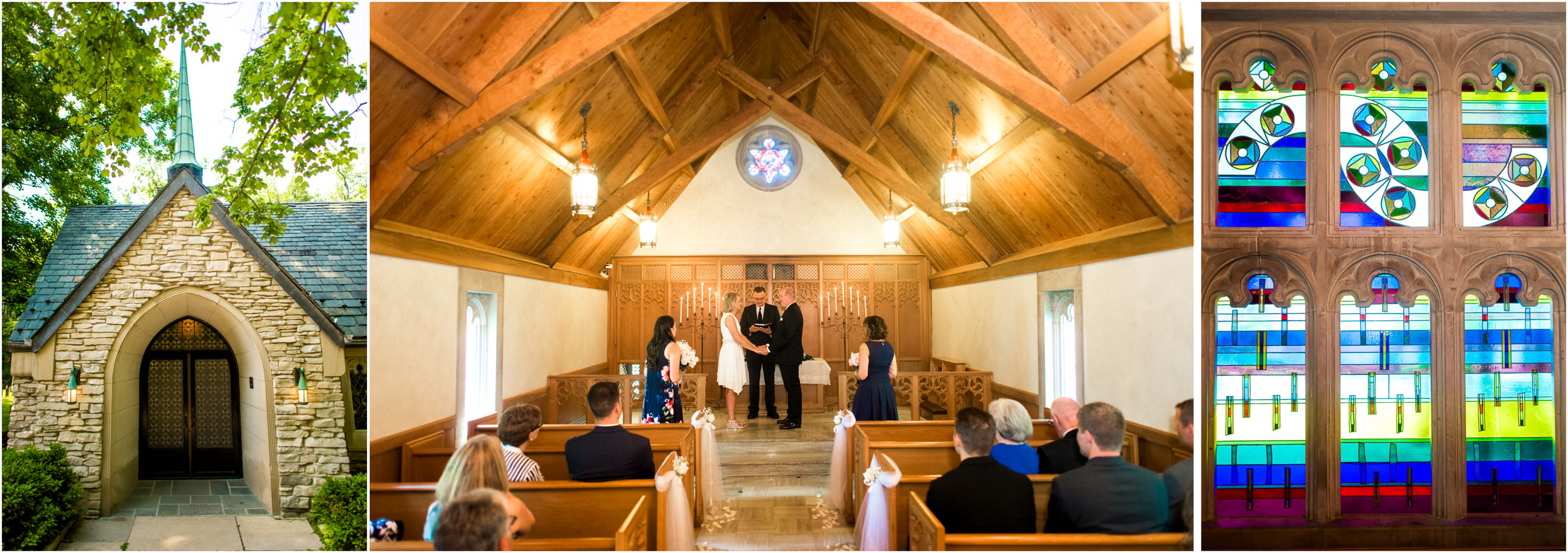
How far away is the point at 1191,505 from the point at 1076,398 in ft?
2.61

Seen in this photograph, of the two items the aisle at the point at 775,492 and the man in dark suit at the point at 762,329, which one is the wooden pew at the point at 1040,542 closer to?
the aisle at the point at 775,492

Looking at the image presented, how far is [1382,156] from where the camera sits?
10.9 ft

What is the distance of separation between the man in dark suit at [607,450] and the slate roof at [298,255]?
1010 mm

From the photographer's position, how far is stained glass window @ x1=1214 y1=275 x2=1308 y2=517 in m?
3.24

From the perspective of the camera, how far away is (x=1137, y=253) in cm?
330

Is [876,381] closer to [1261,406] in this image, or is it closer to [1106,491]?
[1261,406]

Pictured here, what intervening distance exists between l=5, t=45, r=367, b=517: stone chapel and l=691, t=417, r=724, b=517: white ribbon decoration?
1980 millimetres

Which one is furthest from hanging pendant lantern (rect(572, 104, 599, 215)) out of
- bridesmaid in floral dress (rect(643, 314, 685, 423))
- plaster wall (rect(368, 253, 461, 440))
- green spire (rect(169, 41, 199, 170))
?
green spire (rect(169, 41, 199, 170))

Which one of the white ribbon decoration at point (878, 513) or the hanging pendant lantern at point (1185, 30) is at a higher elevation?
the hanging pendant lantern at point (1185, 30)

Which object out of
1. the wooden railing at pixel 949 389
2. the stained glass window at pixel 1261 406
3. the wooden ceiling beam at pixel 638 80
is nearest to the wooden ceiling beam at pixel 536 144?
→ the wooden ceiling beam at pixel 638 80

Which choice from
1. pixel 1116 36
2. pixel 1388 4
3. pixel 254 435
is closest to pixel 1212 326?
pixel 1116 36

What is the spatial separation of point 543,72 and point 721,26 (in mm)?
1945

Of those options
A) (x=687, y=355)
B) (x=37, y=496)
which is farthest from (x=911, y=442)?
(x=37, y=496)

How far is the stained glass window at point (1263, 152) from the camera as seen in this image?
3.26 meters
